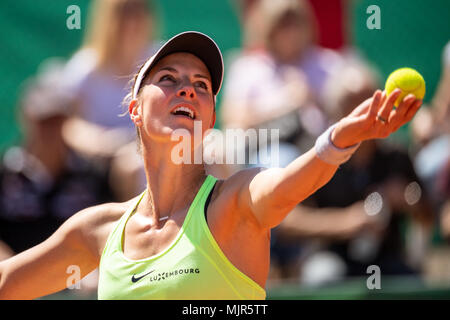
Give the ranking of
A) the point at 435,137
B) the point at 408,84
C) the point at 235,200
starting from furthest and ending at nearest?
the point at 435,137 → the point at 235,200 → the point at 408,84

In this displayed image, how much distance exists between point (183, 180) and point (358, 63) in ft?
12.4

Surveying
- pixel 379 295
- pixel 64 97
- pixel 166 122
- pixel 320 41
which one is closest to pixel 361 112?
pixel 166 122

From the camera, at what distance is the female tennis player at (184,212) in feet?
8.62

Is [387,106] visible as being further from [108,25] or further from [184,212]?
[108,25]

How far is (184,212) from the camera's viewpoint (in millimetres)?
3074

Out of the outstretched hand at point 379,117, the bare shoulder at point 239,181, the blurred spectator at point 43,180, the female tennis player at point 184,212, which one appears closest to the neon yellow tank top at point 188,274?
the female tennis player at point 184,212

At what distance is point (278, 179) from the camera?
2.70m

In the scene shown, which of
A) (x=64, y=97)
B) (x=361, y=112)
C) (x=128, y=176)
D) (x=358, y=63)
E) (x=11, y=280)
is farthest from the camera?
(x=358, y=63)

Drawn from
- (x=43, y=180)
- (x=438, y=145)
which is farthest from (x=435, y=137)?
(x=43, y=180)

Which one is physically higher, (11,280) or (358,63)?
(358,63)

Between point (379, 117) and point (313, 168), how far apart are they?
290mm

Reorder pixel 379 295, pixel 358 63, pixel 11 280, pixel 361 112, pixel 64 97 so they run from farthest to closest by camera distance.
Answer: pixel 358 63
pixel 64 97
pixel 379 295
pixel 11 280
pixel 361 112
